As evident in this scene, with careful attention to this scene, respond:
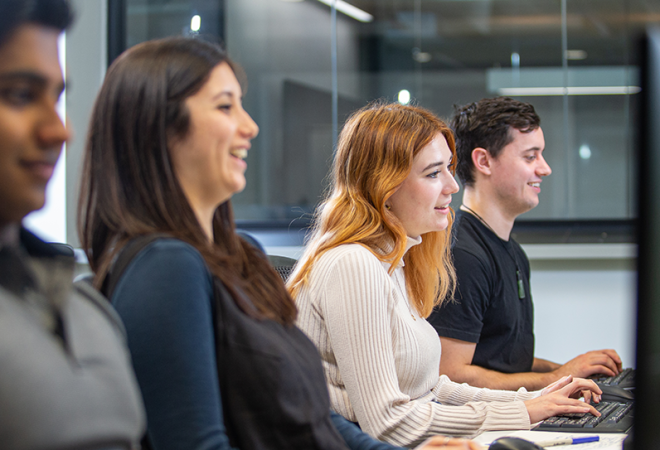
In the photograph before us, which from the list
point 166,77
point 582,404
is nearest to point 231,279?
point 166,77

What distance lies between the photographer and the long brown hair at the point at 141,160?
0.79m

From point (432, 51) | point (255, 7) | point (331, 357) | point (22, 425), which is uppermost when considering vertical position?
point (255, 7)

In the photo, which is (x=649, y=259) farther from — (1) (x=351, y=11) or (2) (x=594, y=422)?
(1) (x=351, y=11)

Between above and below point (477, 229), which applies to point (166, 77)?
above

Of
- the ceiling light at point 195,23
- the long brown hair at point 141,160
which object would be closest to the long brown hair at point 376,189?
the long brown hair at point 141,160

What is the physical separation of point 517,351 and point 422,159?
69cm

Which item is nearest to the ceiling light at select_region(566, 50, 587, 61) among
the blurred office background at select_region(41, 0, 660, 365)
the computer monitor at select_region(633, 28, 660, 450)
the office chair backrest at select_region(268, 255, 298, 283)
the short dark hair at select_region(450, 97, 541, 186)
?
the blurred office background at select_region(41, 0, 660, 365)

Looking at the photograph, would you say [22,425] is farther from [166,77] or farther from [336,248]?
[336,248]

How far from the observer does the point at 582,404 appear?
1332 mm

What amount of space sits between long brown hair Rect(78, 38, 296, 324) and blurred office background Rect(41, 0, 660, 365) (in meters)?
2.50

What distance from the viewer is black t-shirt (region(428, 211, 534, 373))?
1.67 meters

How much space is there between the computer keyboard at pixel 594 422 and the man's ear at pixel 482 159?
84 centimetres

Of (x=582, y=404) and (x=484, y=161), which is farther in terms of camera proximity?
(x=484, y=161)

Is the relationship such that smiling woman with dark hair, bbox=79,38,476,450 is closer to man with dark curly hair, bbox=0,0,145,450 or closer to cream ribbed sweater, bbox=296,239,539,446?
man with dark curly hair, bbox=0,0,145,450
